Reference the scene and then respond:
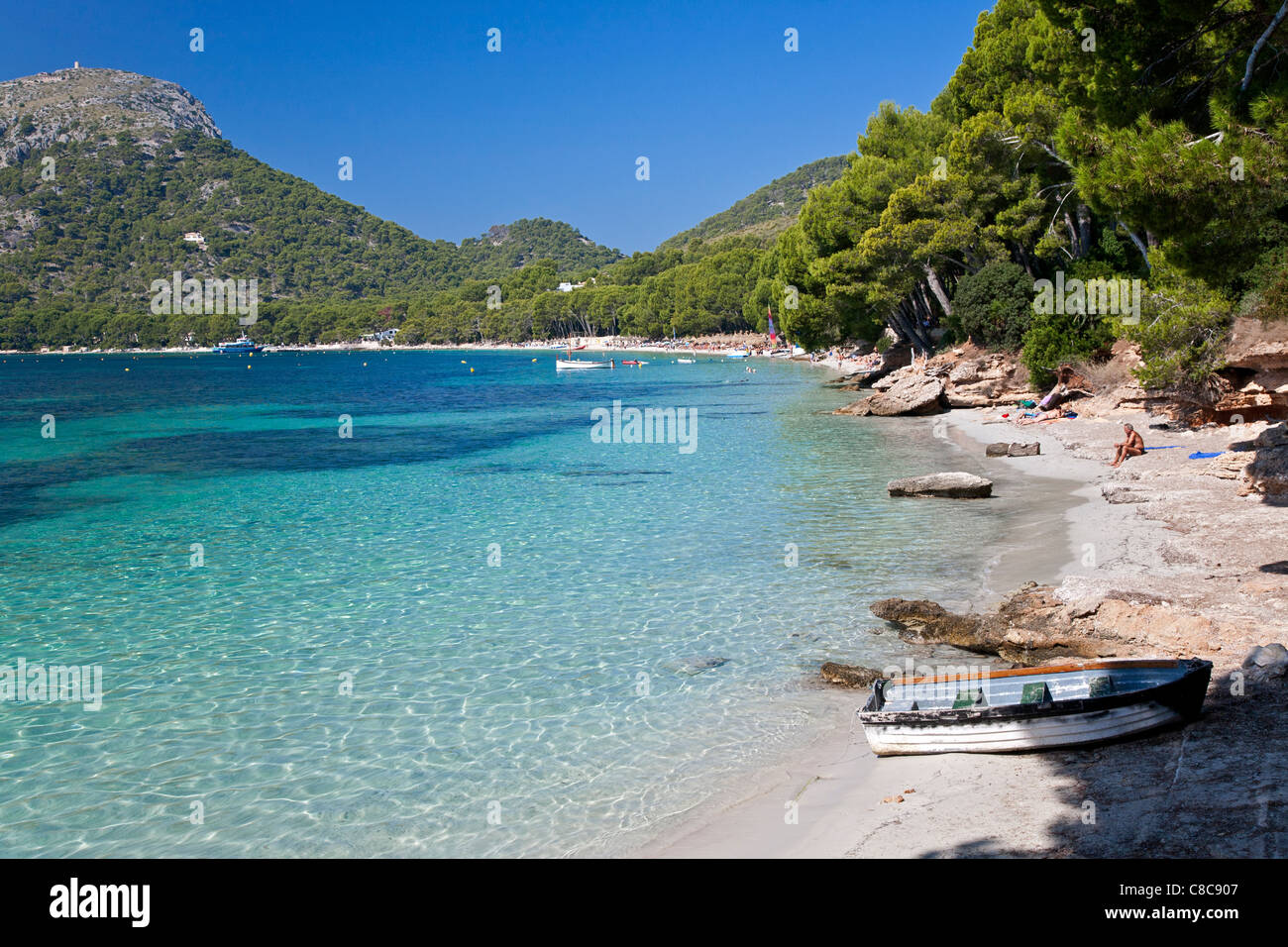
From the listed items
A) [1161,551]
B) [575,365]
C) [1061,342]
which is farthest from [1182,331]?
[575,365]

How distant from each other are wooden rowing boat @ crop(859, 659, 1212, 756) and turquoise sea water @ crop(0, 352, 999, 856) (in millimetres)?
1298

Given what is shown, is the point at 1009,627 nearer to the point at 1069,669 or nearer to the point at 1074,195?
the point at 1069,669

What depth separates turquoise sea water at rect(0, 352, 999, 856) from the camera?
8.24 m

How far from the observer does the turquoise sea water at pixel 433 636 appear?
27.0ft

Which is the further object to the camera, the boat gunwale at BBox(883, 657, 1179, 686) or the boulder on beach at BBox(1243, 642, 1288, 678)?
the boulder on beach at BBox(1243, 642, 1288, 678)

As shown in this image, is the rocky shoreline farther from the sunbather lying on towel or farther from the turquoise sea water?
the sunbather lying on towel

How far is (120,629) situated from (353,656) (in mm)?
4376

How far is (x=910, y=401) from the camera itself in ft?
133

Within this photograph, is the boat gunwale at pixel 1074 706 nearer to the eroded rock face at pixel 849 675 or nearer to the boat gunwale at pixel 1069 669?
the boat gunwale at pixel 1069 669

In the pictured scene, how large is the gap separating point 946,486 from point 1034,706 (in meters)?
14.6

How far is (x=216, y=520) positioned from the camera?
22.4 m

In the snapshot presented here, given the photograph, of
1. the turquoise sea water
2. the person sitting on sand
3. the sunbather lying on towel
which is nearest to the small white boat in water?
the sunbather lying on towel
